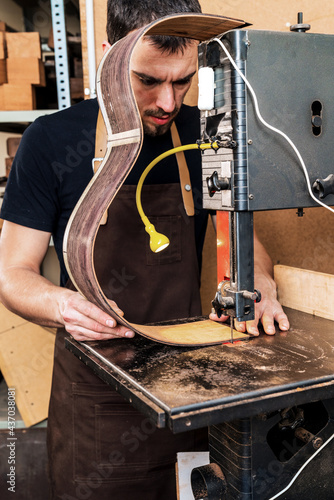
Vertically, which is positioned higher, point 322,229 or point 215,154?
point 215,154

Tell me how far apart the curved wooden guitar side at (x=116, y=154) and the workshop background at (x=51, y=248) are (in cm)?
75

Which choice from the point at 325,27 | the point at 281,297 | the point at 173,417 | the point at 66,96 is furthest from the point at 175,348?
the point at 66,96

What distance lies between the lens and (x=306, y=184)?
103 centimetres

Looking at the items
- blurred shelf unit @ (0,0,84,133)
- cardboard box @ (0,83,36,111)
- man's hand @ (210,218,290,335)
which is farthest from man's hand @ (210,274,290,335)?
cardboard box @ (0,83,36,111)

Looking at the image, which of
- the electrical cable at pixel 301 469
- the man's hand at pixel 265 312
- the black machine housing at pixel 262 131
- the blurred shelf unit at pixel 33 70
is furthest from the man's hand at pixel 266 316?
the blurred shelf unit at pixel 33 70

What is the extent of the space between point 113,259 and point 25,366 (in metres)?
1.00

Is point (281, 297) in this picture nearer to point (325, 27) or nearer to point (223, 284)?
point (223, 284)

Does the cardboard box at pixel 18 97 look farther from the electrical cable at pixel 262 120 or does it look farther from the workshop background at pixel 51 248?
the electrical cable at pixel 262 120

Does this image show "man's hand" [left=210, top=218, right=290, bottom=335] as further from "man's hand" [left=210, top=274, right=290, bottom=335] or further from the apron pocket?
the apron pocket

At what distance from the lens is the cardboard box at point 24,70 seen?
210 centimetres

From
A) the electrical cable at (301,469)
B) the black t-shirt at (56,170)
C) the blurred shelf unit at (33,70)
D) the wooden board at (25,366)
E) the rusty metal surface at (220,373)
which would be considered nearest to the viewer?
the rusty metal surface at (220,373)

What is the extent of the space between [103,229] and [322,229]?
0.71 m

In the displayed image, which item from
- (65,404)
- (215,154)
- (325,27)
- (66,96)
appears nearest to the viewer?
(215,154)

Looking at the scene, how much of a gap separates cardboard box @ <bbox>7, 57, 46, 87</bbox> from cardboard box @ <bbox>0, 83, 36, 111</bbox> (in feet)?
0.08
